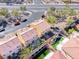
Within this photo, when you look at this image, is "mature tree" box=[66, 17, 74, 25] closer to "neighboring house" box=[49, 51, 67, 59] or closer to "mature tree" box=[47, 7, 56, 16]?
"mature tree" box=[47, 7, 56, 16]

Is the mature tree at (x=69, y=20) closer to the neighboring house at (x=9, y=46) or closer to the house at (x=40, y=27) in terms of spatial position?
the house at (x=40, y=27)

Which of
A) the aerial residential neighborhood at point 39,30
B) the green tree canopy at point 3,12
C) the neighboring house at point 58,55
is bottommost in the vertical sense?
the neighboring house at point 58,55

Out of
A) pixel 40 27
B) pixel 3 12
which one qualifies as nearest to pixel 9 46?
pixel 40 27

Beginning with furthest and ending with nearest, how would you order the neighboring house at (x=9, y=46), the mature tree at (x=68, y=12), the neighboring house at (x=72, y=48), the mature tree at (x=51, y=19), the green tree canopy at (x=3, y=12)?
the mature tree at (x=68, y=12) < the green tree canopy at (x=3, y=12) < the mature tree at (x=51, y=19) < the neighboring house at (x=72, y=48) < the neighboring house at (x=9, y=46)

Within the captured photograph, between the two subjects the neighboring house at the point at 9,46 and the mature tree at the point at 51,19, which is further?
the mature tree at the point at 51,19

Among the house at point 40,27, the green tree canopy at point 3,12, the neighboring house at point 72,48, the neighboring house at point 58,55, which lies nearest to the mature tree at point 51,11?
the green tree canopy at point 3,12

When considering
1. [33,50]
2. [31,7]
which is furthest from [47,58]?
[31,7]

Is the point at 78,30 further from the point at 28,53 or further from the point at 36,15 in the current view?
the point at 28,53
